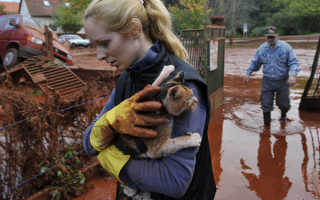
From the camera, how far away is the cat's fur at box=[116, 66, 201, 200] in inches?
42.4

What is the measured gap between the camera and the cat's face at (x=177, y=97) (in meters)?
1.07

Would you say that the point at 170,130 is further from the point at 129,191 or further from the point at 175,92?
the point at 129,191

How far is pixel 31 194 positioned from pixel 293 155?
4005 mm

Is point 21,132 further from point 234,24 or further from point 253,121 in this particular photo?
point 234,24

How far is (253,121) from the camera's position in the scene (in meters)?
6.23

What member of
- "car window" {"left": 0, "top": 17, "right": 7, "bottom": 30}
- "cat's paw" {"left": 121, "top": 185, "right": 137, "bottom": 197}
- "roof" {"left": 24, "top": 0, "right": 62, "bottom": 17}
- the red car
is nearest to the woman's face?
"cat's paw" {"left": 121, "top": 185, "right": 137, "bottom": 197}

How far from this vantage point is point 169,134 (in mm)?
1126

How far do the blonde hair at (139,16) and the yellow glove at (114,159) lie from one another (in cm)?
54

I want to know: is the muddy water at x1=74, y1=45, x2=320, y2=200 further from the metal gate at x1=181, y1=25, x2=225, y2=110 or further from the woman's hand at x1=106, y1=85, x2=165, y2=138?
the woman's hand at x1=106, y1=85, x2=165, y2=138

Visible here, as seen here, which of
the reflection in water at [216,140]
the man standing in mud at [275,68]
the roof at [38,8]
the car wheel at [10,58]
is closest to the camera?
the reflection in water at [216,140]

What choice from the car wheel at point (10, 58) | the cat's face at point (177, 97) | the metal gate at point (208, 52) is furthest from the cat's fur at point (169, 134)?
the car wheel at point (10, 58)

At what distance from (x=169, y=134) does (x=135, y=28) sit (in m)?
0.50

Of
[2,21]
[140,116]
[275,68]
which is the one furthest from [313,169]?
[2,21]

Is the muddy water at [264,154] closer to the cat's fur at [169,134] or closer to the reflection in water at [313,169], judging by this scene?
the reflection in water at [313,169]
